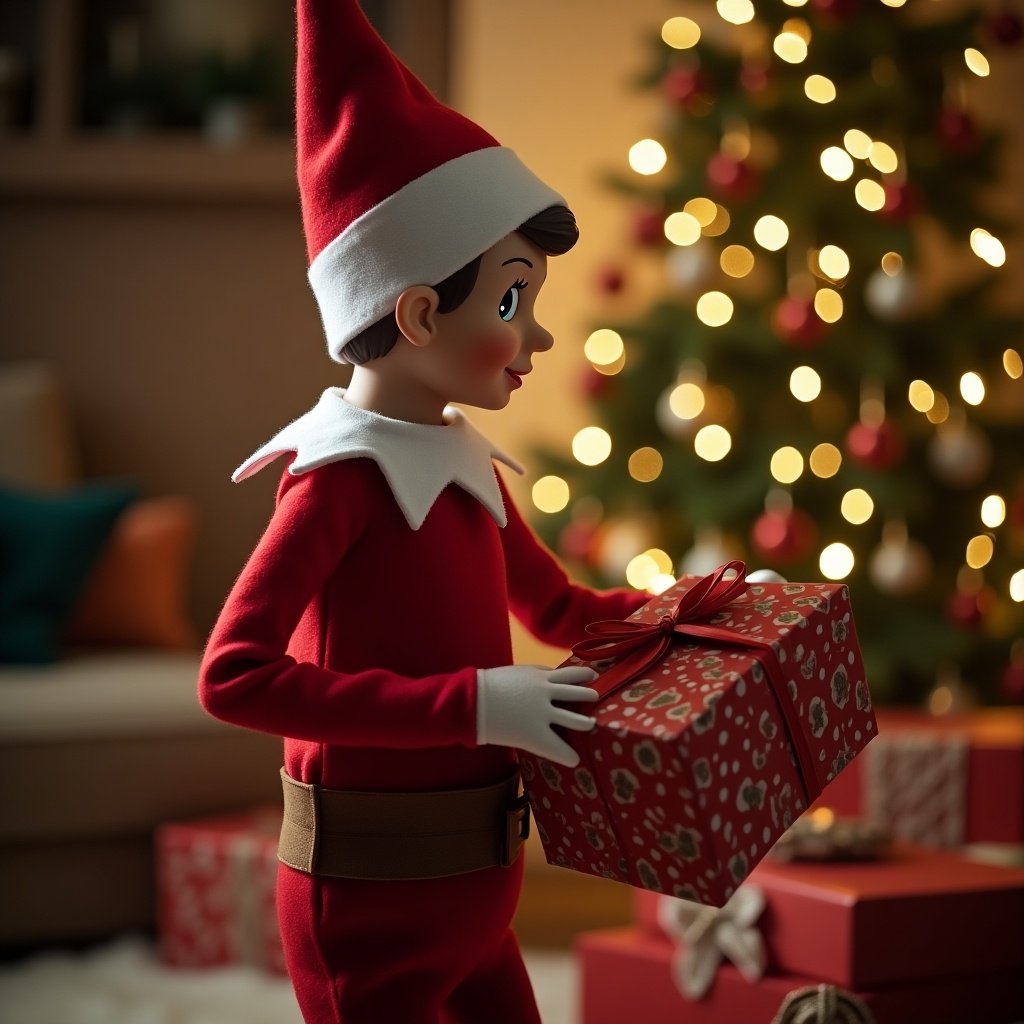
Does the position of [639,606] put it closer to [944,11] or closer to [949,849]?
[949,849]

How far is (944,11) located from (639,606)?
2.05 metres

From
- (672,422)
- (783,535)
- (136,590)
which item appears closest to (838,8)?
(672,422)

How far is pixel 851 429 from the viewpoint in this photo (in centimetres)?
242

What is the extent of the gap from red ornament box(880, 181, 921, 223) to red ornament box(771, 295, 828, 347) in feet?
0.74

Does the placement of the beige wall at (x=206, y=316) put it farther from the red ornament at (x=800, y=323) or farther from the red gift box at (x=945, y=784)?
the red gift box at (x=945, y=784)

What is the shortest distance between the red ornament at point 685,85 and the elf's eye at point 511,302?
152cm

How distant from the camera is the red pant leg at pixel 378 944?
3.34ft

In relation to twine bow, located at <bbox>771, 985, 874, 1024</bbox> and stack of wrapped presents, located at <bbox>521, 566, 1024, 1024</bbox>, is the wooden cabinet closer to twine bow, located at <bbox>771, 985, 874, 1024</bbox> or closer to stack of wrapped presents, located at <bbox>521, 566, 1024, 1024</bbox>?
stack of wrapped presents, located at <bbox>521, 566, 1024, 1024</bbox>

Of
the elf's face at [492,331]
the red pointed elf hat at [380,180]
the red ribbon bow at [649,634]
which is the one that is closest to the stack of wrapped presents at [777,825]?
the red ribbon bow at [649,634]

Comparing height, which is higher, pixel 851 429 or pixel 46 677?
pixel 851 429

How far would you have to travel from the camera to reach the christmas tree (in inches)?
96.3

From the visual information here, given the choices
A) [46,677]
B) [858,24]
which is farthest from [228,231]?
[858,24]

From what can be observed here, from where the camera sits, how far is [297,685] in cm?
96

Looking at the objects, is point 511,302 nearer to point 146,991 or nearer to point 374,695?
point 374,695
